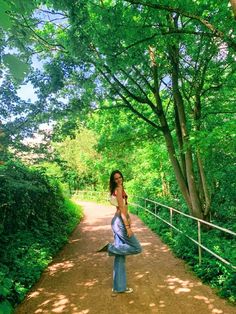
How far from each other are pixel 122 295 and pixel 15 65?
5.17 meters

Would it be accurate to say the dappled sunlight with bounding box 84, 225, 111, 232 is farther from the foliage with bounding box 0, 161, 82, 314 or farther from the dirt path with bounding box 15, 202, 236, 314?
the dirt path with bounding box 15, 202, 236, 314

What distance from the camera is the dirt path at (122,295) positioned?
514cm

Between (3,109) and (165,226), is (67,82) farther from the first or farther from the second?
(165,226)

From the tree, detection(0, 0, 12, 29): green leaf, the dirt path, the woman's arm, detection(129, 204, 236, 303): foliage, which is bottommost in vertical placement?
the dirt path

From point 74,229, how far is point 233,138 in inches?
318

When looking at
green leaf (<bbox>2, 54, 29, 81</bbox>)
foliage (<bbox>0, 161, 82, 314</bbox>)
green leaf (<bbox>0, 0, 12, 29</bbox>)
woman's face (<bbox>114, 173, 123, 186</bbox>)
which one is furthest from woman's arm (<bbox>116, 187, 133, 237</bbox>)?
green leaf (<bbox>0, 0, 12, 29</bbox>)

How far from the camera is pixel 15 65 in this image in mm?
1244

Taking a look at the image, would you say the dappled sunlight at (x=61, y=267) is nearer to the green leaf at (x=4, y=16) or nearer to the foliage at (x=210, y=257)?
the foliage at (x=210, y=257)

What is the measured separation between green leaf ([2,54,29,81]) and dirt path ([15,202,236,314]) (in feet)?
15.1

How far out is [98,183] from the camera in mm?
35969

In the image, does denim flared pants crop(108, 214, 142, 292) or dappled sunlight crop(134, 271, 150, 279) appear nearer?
denim flared pants crop(108, 214, 142, 292)

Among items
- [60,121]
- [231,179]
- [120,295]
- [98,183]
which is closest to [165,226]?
[231,179]

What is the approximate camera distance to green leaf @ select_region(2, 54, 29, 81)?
49.0 inches

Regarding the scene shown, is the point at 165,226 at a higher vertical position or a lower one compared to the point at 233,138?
lower
